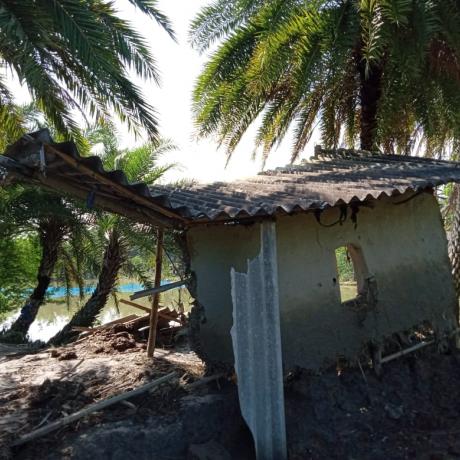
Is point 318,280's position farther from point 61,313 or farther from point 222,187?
point 61,313

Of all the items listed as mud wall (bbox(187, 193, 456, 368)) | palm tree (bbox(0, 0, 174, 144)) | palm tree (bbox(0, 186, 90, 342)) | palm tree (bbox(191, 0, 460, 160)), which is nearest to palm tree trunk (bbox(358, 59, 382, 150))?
palm tree (bbox(191, 0, 460, 160))

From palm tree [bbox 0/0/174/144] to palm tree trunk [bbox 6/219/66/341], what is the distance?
437 centimetres

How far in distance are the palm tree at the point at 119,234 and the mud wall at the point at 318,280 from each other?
18.5ft

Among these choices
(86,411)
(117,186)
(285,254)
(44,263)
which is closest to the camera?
(117,186)

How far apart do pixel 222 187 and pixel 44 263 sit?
766cm

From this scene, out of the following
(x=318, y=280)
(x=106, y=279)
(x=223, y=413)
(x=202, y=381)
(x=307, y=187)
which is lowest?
(x=223, y=413)

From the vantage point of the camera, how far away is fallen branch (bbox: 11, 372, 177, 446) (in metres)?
4.74

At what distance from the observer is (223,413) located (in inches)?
211

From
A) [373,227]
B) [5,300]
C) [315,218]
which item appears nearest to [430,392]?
[373,227]

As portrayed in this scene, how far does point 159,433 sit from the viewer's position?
4.95m

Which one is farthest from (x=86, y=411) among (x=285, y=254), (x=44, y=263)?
(x=44, y=263)

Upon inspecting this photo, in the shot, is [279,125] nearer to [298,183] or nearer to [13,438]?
[298,183]

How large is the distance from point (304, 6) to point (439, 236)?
405 cm

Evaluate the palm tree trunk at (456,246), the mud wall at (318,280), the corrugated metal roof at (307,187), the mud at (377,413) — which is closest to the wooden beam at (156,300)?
the corrugated metal roof at (307,187)
